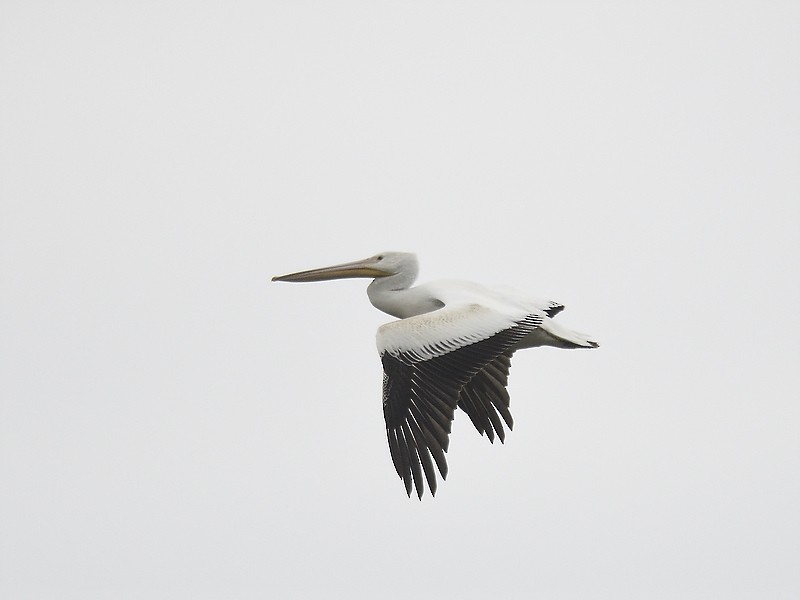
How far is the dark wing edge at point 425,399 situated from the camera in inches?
486

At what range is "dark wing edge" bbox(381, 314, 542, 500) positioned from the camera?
1234cm

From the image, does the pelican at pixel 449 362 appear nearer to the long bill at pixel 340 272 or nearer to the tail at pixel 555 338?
the tail at pixel 555 338

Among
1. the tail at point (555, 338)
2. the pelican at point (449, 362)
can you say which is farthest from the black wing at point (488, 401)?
the tail at point (555, 338)

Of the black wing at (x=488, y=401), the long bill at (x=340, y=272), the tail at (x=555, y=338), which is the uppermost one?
the long bill at (x=340, y=272)

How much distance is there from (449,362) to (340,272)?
2311 mm

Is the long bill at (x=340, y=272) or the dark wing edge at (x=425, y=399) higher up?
the long bill at (x=340, y=272)

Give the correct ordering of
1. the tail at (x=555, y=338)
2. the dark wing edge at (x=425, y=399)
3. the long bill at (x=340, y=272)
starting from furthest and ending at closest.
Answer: the long bill at (x=340, y=272) → the tail at (x=555, y=338) → the dark wing edge at (x=425, y=399)

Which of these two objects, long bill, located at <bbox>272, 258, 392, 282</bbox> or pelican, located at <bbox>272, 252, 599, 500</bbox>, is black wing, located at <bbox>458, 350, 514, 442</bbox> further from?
long bill, located at <bbox>272, 258, 392, 282</bbox>

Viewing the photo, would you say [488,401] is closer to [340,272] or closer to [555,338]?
[555,338]

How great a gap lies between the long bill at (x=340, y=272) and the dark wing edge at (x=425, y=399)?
1.81 meters

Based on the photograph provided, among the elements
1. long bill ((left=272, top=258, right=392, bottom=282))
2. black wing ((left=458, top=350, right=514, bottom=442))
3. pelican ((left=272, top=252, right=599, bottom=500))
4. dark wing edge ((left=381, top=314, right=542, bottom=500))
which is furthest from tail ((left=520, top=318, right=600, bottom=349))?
long bill ((left=272, top=258, right=392, bottom=282))

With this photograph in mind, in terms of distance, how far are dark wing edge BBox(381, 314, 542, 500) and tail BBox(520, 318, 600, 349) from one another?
81cm

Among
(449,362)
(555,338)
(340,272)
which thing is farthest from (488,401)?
(340,272)

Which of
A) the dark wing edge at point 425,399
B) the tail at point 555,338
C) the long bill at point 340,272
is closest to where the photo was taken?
the dark wing edge at point 425,399
